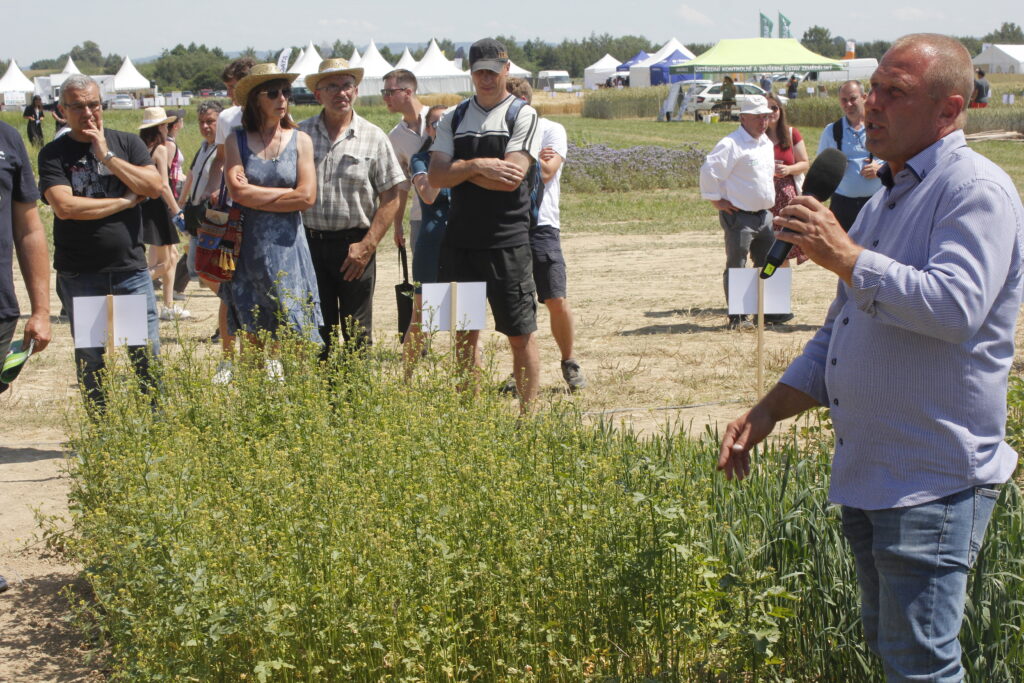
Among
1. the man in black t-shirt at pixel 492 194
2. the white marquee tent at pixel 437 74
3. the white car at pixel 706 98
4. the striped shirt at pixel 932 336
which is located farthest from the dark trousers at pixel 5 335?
Result: the white marquee tent at pixel 437 74

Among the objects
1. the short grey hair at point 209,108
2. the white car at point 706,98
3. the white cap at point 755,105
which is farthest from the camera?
the white car at point 706,98

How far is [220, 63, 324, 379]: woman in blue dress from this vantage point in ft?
18.0

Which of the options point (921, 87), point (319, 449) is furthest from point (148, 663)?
point (921, 87)

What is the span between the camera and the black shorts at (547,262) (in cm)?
694

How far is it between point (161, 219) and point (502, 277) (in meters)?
2.76

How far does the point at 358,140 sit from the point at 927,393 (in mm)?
4060

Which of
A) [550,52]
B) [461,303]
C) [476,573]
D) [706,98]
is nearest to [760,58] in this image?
[706,98]

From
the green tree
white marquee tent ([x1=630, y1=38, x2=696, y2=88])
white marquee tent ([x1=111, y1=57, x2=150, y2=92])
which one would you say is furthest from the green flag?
the green tree

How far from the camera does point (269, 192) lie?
548 centimetres

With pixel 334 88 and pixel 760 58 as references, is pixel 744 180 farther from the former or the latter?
pixel 760 58

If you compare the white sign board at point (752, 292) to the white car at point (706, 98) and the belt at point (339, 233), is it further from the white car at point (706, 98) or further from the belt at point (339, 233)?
the white car at point (706, 98)

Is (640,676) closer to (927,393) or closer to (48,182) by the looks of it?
(927,393)

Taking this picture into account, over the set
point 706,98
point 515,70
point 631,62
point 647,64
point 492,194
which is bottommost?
point 492,194

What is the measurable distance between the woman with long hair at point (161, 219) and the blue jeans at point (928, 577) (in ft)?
19.1
